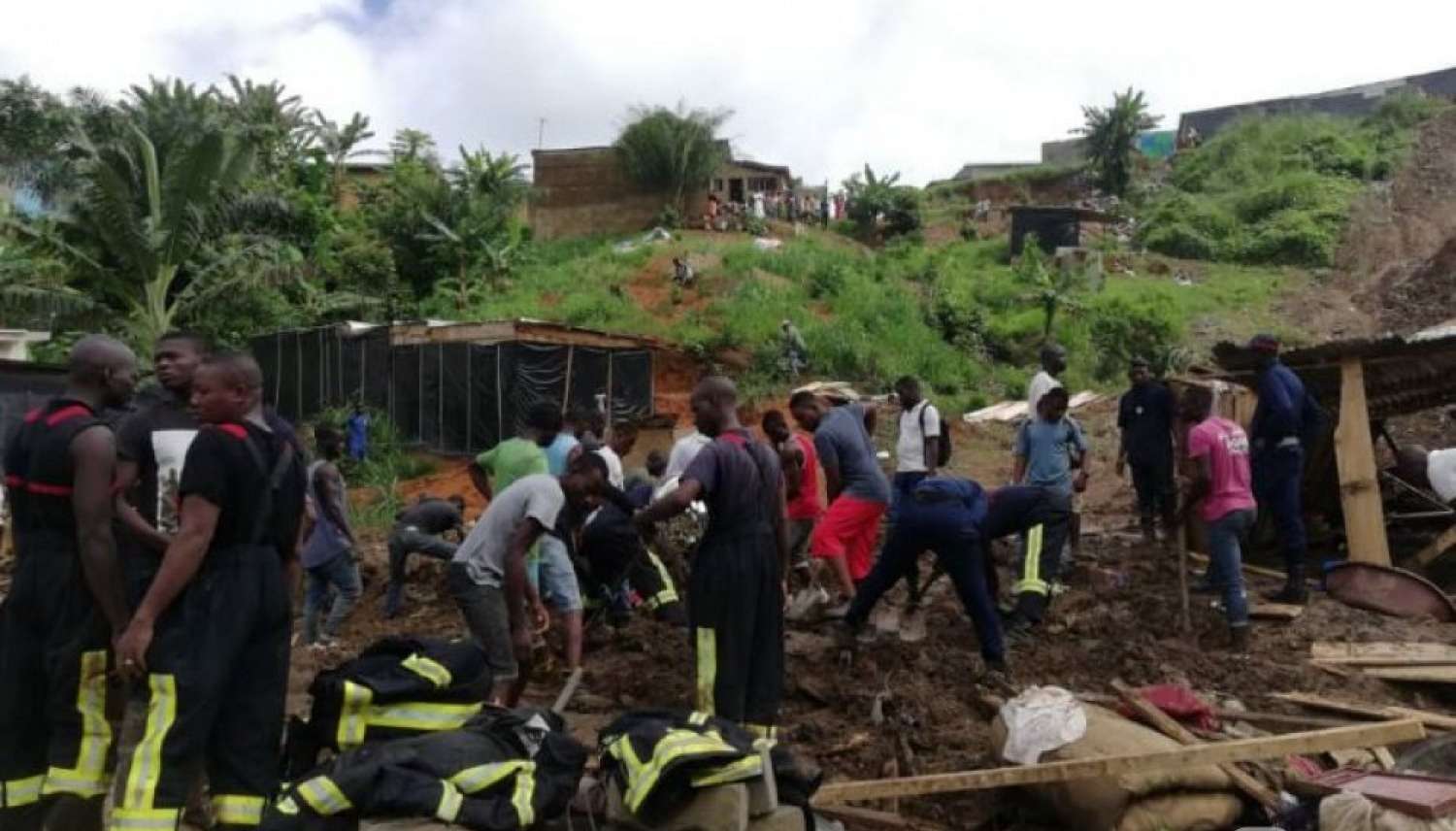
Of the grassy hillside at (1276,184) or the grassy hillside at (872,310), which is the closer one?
the grassy hillside at (872,310)

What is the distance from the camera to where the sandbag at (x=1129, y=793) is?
4.95m

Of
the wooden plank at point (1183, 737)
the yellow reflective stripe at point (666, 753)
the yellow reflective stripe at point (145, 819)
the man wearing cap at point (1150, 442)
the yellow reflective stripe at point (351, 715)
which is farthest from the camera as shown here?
the man wearing cap at point (1150, 442)

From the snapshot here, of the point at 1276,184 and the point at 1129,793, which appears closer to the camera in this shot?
the point at 1129,793

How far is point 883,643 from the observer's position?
285 inches

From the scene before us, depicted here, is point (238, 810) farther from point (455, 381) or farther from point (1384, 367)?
point (455, 381)

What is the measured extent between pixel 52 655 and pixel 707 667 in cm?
252

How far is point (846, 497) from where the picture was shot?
7863 mm

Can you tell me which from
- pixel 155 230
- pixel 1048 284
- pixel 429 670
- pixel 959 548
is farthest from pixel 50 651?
pixel 1048 284

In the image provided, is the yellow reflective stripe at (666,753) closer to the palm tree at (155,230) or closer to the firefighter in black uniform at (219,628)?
the firefighter in black uniform at (219,628)

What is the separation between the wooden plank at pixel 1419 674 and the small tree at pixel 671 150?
1237 inches

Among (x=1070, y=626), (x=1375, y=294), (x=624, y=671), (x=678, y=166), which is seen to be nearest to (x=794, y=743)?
(x=624, y=671)

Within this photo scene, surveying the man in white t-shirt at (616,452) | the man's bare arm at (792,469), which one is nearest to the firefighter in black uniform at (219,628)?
the man in white t-shirt at (616,452)

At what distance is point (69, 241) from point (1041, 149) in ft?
149

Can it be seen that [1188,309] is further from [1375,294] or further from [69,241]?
[69,241]
